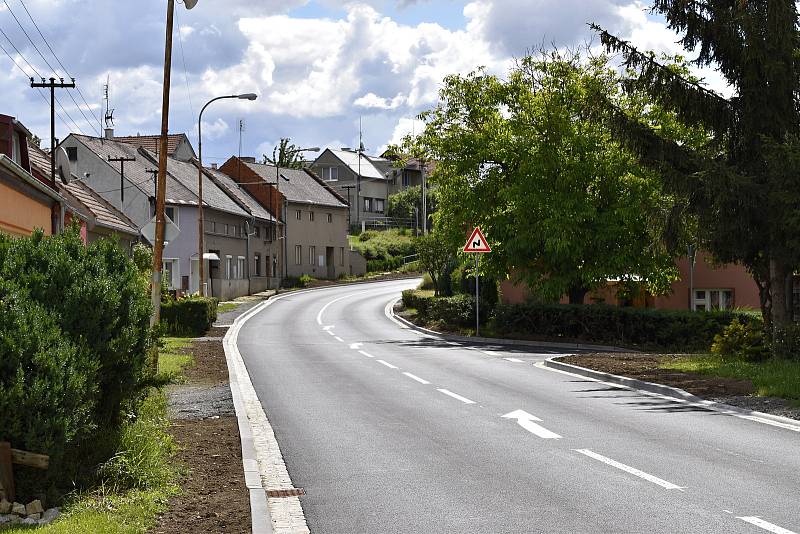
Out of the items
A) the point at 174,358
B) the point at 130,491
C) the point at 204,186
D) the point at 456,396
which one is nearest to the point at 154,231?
the point at 174,358

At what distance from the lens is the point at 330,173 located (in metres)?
115

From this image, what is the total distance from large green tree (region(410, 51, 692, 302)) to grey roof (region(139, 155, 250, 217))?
3030cm

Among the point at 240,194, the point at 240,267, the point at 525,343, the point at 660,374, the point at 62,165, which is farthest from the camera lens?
the point at 240,194

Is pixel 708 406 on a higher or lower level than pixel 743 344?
lower

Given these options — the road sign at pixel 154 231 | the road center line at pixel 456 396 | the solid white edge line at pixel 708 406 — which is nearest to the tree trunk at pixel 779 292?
the solid white edge line at pixel 708 406

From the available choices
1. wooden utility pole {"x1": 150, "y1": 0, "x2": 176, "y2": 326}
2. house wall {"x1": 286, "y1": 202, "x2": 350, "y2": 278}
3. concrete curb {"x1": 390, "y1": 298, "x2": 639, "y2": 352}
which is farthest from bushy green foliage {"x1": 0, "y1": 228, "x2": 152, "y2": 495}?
house wall {"x1": 286, "y1": 202, "x2": 350, "y2": 278}

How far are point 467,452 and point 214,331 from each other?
2864 centimetres

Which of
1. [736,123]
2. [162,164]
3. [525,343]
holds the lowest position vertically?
[525,343]

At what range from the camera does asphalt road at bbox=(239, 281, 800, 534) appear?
767 centimetres

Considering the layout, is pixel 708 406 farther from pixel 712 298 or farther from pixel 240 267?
pixel 240 267

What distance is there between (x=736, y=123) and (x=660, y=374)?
6.53 m

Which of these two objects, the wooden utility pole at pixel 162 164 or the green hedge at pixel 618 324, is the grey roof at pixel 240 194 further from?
the wooden utility pole at pixel 162 164

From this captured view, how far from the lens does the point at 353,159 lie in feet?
380

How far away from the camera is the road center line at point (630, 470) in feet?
28.9
